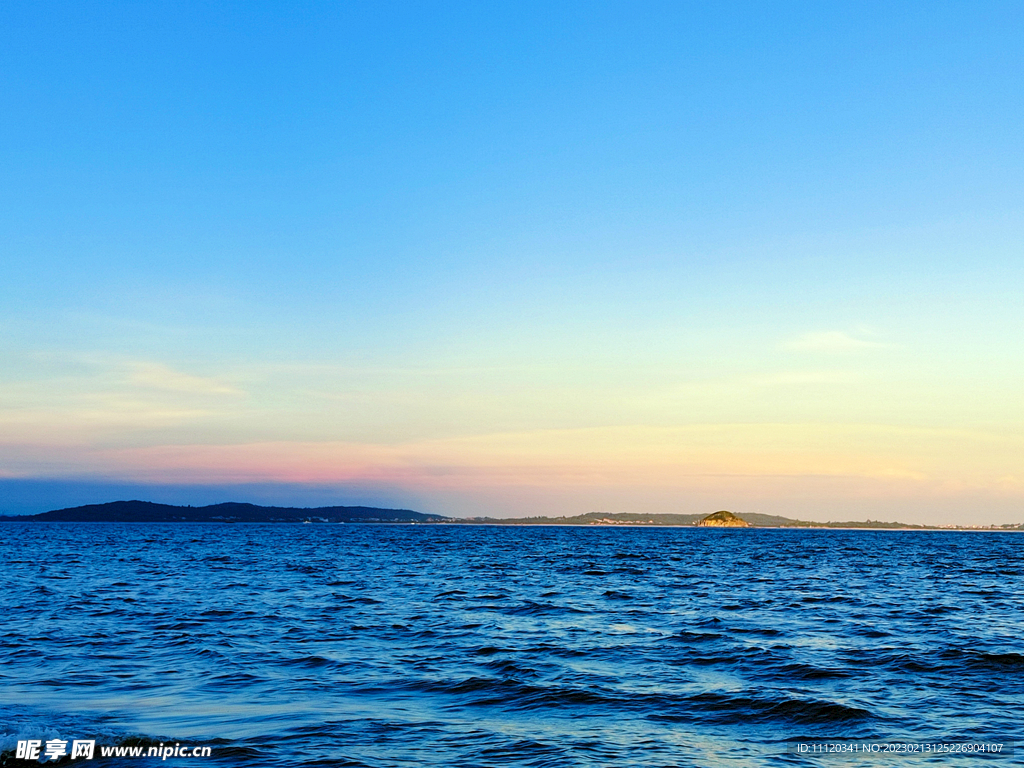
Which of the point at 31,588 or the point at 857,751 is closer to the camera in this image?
the point at 857,751

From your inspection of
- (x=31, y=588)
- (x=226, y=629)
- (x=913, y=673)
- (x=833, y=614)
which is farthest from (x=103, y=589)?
(x=913, y=673)

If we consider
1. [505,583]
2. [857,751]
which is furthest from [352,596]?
[857,751]

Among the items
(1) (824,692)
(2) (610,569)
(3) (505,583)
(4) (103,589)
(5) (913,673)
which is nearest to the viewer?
(1) (824,692)

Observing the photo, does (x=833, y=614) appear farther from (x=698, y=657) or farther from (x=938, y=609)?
(x=698, y=657)

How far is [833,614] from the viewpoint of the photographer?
1416 inches

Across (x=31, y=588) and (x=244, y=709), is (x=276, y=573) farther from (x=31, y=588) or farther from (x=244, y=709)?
(x=244, y=709)

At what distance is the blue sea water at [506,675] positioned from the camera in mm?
15492

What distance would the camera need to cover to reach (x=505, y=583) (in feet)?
173

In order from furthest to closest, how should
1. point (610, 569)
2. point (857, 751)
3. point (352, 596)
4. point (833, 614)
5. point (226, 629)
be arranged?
point (610, 569), point (352, 596), point (833, 614), point (226, 629), point (857, 751)

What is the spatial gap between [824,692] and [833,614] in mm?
17522

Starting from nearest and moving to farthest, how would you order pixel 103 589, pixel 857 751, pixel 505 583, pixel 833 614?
pixel 857 751 → pixel 833 614 → pixel 103 589 → pixel 505 583

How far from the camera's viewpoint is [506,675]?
21.7 meters

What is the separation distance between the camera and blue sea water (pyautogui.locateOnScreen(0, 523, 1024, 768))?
15.5 metres

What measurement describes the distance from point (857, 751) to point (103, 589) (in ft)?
139
